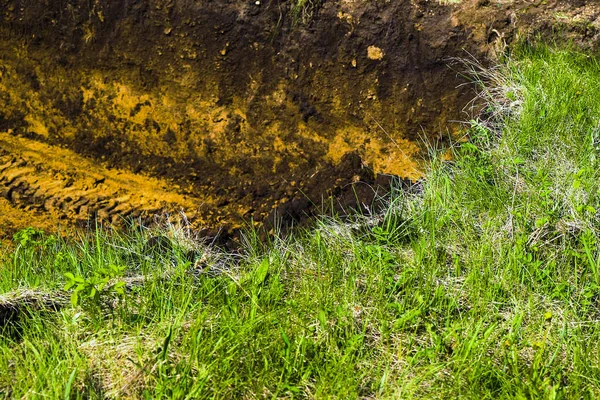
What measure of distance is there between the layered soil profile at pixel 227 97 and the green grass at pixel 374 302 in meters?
0.83

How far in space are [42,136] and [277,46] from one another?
75.6 inches

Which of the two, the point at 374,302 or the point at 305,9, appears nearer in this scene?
the point at 374,302

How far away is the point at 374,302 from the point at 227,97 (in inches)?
109

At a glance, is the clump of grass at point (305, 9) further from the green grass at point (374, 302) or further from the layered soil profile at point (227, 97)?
the green grass at point (374, 302)

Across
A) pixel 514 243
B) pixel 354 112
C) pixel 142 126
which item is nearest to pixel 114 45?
pixel 142 126

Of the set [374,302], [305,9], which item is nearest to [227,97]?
[305,9]

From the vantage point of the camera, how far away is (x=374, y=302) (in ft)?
9.70

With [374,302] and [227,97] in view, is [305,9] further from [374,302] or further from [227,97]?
[374,302]

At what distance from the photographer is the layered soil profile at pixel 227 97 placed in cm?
470

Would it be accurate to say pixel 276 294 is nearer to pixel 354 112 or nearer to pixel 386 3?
pixel 354 112

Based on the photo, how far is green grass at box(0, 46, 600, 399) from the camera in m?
2.53

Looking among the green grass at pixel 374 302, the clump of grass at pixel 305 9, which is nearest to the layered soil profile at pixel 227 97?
the clump of grass at pixel 305 9

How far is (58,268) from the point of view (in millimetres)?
3291

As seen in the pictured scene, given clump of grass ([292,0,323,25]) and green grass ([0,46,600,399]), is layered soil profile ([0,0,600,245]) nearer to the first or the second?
clump of grass ([292,0,323,25])
